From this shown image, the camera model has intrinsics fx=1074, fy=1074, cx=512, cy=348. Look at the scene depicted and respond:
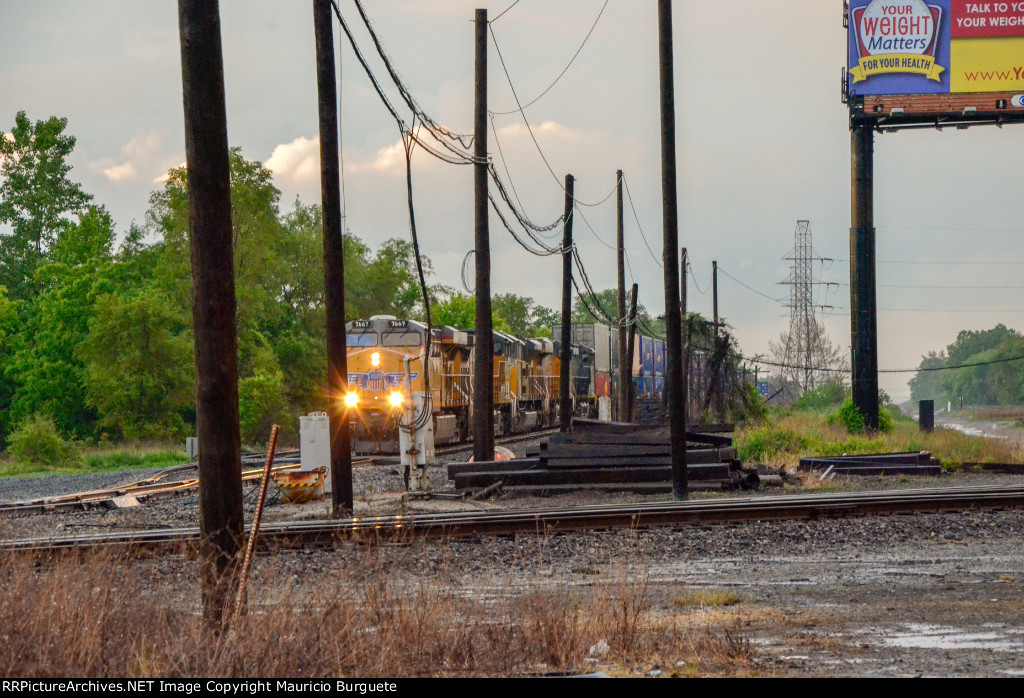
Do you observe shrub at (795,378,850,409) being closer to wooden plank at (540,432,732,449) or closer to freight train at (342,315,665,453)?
freight train at (342,315,665,453)

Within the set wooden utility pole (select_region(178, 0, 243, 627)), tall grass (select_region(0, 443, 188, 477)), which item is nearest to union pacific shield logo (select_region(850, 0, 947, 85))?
tall grass (select_region(0, 443, 188, 477))

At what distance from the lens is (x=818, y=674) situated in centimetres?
628

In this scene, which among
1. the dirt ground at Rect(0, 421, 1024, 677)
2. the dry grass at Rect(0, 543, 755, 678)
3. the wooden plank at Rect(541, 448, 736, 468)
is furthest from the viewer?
the wooden plank at Rect(541, 448, 736, 468)

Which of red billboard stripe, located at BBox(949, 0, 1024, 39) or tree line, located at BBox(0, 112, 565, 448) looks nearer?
red billboard stripe, located at BBox(949, 0, 1024, 39)

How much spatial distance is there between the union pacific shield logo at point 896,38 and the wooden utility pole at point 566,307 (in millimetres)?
9842

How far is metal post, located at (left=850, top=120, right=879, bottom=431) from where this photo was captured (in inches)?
1220

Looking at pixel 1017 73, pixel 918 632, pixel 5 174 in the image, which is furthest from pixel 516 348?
pixel 5 174

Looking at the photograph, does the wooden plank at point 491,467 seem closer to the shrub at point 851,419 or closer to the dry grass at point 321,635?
the dry grass at point 321,635

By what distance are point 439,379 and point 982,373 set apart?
134m

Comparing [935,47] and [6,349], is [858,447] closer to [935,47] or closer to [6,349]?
[935,47]

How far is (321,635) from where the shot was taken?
20.5 feet

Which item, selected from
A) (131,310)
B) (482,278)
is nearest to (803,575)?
(482,278)

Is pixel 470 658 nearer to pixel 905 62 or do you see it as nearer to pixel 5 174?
pixel 905 62

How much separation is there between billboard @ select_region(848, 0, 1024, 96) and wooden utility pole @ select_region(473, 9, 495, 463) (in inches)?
607
